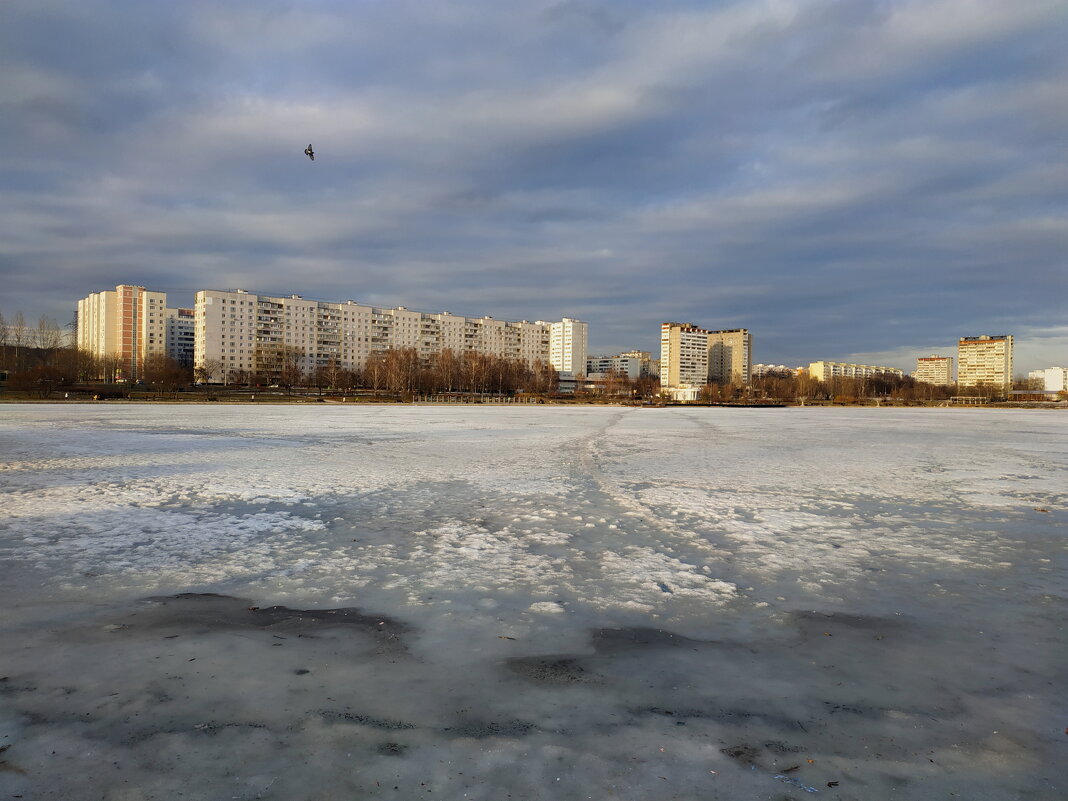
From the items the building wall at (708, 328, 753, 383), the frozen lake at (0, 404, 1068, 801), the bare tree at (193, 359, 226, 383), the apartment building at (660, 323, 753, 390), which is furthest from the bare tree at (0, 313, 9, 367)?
the building wall at (708, 328, 753, 383)

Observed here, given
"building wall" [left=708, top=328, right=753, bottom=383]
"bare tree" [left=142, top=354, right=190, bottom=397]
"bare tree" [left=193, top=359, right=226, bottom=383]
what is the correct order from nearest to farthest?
"bare tree" [left=142, top=354, right=190, bottom=397], "bare tree" [left=193, top=359, right=226, bottom=383], "building wall" [left=708, top=328, right=753, bottom=383]

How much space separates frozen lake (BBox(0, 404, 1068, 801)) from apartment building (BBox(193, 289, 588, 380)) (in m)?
113

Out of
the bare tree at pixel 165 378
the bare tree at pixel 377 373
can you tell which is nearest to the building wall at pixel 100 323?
the bare tree at pixel 165 378

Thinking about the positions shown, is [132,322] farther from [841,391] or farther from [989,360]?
[989,360]

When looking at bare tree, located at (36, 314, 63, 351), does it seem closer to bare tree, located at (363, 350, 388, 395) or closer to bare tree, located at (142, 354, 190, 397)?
bare tree, located at (142, 354, 190, 397)

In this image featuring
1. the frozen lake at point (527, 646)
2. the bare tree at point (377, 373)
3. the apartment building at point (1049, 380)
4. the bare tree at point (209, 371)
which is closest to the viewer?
the frozen lake at point (527, 646)

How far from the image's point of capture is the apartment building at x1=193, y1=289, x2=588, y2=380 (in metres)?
113

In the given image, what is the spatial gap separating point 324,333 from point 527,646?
129 m

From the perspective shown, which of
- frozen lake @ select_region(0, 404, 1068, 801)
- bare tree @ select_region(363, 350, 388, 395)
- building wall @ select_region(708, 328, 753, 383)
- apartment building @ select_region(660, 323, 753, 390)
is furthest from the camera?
building wall @ select_region(708, 328, 753, 383)

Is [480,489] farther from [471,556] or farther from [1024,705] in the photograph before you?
[1024,705]

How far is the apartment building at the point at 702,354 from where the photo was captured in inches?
7077

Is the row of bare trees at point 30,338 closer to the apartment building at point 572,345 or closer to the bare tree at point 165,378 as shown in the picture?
the bare tree at point 165,378

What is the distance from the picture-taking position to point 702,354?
185 m

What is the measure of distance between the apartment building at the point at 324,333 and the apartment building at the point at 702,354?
1761 inches
